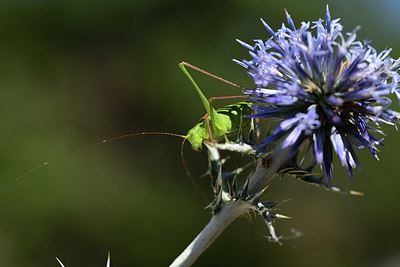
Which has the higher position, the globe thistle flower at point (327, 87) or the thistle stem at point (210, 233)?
the globe thistle flower at point (327, 87)


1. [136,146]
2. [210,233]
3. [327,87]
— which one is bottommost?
[136,146]

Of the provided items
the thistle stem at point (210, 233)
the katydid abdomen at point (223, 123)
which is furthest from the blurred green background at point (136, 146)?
the thistle stem at point (210, 233)

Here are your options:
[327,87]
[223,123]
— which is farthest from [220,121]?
[327,87]

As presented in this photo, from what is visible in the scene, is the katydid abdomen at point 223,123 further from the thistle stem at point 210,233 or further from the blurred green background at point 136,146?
the blurred green background at point 136,146

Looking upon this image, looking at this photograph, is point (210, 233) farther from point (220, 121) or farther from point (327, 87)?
point (327, 87)

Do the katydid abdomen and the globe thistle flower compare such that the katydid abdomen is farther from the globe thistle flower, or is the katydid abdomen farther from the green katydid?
the globe thistle flower

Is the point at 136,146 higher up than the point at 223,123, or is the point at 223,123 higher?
the point at 223,123

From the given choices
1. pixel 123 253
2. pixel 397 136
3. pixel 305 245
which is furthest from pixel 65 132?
pixel 397 136
